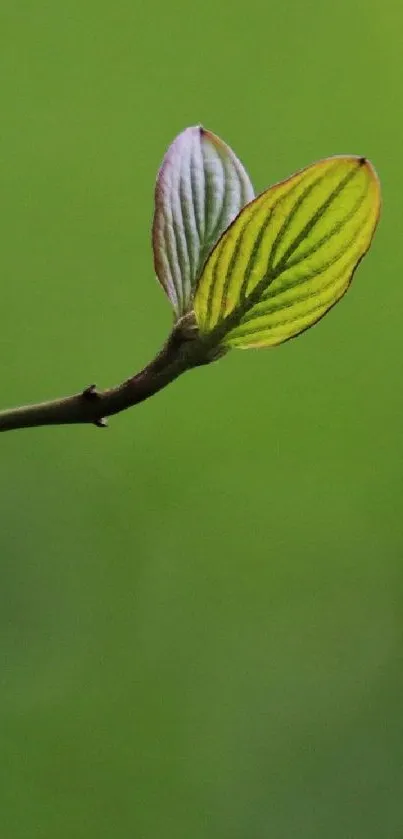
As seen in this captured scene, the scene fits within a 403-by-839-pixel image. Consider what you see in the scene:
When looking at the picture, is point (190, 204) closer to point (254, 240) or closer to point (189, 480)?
point (254, 240)

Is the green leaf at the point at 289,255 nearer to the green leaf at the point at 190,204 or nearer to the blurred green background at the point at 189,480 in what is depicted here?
the green leaf at the point at 190,204

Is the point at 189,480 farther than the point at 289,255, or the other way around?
the point at 189,480

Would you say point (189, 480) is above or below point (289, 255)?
below

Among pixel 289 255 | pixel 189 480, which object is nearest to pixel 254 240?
pixel 289 255

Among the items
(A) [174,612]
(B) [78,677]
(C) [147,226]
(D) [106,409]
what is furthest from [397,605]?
(D) [106,409]

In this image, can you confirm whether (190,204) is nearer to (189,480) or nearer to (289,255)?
(289,255)

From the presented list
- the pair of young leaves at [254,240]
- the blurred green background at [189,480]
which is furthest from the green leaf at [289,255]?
the blurred green background at [189,480]
